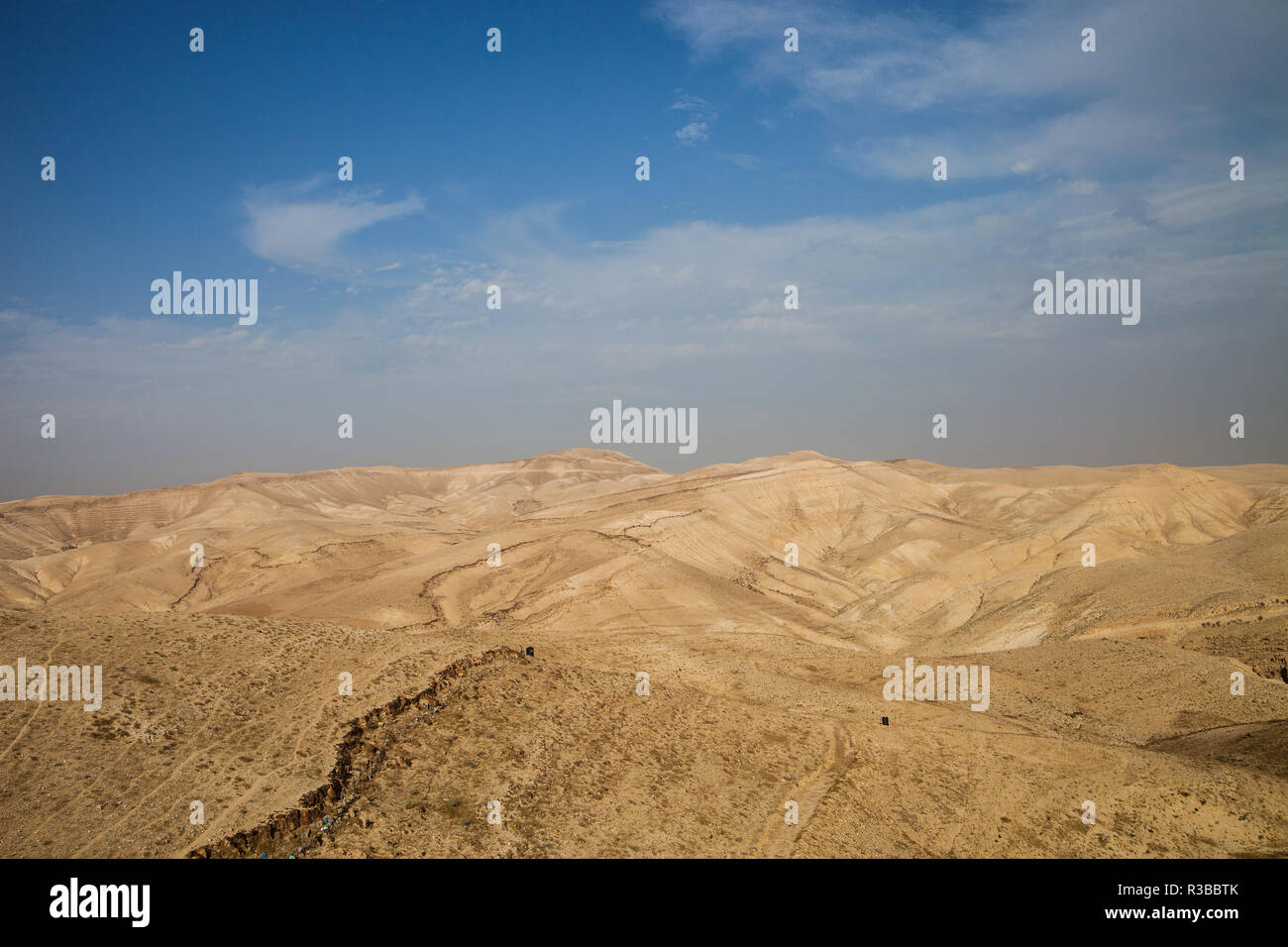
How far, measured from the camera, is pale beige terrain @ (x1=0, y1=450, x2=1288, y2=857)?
1160cm

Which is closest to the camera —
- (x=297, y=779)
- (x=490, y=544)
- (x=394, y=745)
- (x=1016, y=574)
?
(x=297, y=779)

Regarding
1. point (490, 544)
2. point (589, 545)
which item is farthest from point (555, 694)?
point (490, 544)

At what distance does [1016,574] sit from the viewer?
3769cm

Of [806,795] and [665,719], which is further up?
[665,719]

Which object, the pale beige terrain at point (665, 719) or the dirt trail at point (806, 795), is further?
the dirt trail at point (806, 795)

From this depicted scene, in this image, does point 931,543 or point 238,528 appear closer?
point 931,543

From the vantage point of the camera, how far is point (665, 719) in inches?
656

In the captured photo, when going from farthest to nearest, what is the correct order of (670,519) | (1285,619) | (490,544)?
(670,519)
(490,544)
(1285,619)

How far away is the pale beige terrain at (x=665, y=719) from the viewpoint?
1160 centimetres

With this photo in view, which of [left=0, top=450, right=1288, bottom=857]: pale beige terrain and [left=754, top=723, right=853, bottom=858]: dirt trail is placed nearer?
[left=0, top=450, right=1288, bottom=857]: pale beige terrain

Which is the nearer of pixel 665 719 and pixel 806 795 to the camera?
pixel 806 795

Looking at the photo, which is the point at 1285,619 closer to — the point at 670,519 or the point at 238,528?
the point at 670,519
